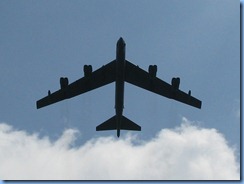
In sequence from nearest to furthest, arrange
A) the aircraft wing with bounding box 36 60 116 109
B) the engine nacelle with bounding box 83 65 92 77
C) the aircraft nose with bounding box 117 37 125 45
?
the aircraft nose with bounding box 117 37 125 45, the engine nacelle with bounding box 83 65 92 77, the aircraft wing with bounding box 36 60 116 109

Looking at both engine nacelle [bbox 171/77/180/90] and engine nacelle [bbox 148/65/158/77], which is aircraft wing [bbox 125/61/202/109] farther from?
engine nacelle [bbox 148/65/158/77]

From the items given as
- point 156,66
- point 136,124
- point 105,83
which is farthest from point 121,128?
point 156,66

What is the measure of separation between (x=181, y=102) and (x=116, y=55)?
1406 centimetres

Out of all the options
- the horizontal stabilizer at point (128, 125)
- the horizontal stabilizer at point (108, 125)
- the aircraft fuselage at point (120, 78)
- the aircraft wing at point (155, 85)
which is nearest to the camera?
the aircraft fuselage at point (120, 78)

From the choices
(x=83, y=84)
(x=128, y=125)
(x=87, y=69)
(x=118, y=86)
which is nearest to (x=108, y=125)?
(x=128, y=125)

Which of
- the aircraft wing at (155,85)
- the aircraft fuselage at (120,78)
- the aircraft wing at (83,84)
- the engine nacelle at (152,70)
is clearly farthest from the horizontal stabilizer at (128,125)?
the engine nacelle at (152,70)

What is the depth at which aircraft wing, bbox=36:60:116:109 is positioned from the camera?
55.2m

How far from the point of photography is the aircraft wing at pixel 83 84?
55.2 meters

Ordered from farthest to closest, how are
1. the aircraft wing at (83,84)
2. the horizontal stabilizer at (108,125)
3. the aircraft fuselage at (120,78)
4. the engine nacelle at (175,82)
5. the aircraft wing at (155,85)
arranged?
the horizontal stabilizer at (108,125) → the aircraft wing at (155,85) → the engine nacelle at (175,82) → the aircraft wing at (83,84) → the aircraft fuselage at (120,78)

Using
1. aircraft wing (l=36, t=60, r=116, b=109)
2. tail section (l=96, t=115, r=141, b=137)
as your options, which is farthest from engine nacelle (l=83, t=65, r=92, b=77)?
tail section (l=96, t=115, r=141, b=137)

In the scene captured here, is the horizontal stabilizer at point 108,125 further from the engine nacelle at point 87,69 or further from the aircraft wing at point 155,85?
the engine nacelle at point 87,69

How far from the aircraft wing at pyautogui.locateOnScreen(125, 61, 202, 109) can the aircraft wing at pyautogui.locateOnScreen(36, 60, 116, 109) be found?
2536mm

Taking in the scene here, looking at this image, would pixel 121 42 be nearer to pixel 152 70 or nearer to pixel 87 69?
pixel 152 70

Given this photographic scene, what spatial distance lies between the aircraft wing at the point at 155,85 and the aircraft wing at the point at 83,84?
99.9 inches
